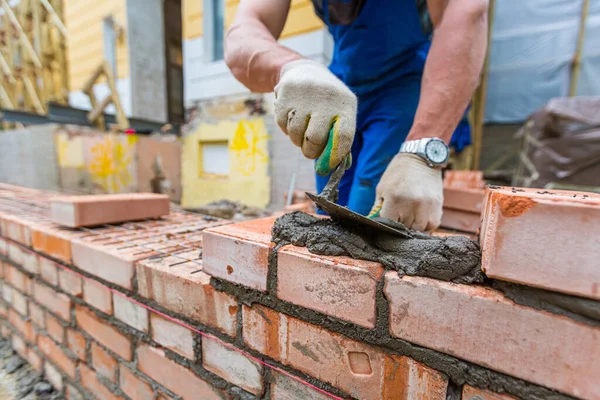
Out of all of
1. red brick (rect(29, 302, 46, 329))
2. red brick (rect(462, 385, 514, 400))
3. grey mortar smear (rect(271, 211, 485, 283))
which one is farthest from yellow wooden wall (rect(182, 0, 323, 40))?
red brick (rect(462, 385, 514, 400))

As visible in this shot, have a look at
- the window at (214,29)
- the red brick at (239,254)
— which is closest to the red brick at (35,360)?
the red brick at (239,254)

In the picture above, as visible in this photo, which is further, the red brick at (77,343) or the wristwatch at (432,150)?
the red brick at (77,343)

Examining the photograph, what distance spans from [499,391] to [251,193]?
3655mm

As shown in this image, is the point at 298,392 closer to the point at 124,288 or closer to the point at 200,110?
the point at 124,288

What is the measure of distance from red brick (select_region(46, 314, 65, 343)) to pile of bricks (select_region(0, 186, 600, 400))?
1 centimetres

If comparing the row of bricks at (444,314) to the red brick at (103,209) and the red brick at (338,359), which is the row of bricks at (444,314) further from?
the red brick at (103,209)

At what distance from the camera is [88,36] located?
20.9 ft

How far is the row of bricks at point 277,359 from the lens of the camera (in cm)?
67

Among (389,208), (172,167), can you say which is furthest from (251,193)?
(389,208)

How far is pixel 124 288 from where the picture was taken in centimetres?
117

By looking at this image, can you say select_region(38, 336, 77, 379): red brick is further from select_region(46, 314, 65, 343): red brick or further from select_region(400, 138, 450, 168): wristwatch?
select_region(400, 138, 450, 168): wristwatch

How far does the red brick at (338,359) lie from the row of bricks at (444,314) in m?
0.07

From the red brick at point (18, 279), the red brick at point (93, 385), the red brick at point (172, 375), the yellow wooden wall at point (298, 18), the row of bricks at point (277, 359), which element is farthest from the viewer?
the yellow wooden wall at point (298, 18)

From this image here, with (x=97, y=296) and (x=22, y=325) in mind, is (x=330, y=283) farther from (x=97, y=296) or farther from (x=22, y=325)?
(x=22, y=325)
